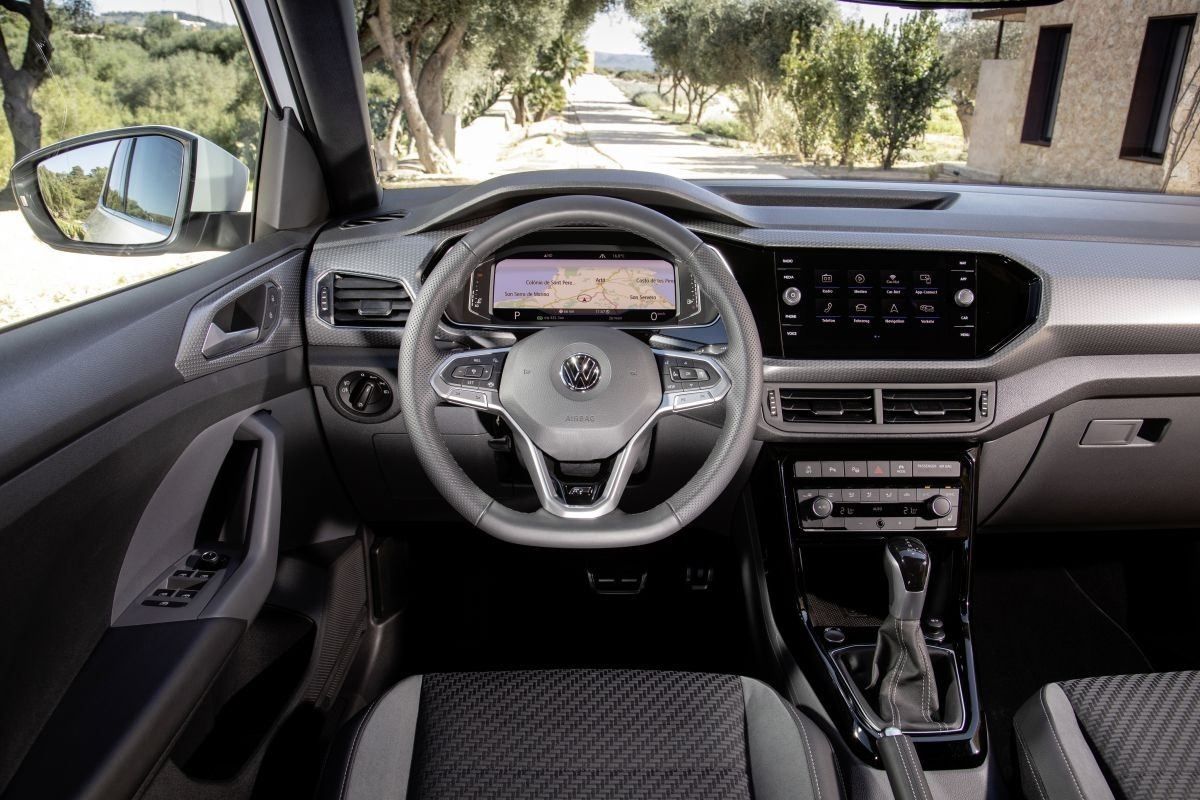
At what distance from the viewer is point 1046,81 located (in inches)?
380

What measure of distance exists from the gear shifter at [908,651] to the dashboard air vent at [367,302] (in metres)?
1.18

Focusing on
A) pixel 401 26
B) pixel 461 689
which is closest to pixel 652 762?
pixel 461 689

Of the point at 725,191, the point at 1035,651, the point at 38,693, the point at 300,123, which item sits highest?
the point at 300,123

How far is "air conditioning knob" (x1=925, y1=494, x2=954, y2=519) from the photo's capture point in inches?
80.0

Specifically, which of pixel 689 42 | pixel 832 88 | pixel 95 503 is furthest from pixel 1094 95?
pixel 95 503

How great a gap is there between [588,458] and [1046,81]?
9.99 meters

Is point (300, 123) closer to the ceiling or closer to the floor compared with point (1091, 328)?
closer to the ceiling

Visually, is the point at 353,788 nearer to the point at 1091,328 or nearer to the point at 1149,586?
the point at 1091,328

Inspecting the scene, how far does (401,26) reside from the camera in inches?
417

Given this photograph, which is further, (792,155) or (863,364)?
(792,155)

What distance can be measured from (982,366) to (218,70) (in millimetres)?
1851

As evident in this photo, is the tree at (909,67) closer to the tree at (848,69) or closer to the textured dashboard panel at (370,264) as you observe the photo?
the tree at (848,69)

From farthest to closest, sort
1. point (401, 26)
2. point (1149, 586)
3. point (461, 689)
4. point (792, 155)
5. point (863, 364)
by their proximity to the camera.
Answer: point (401, 26) < point (792, 155) < point (1149, 586) < point (863, 364) < point (461, 689)

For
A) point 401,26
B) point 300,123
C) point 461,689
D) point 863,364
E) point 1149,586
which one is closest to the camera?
point 461,689
